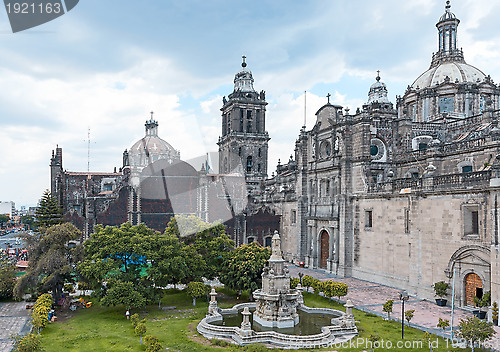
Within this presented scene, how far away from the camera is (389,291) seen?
103ft

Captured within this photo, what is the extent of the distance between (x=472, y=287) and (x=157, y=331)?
18014 millimetres

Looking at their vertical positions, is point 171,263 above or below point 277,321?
above

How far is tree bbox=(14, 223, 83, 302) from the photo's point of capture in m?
25.4

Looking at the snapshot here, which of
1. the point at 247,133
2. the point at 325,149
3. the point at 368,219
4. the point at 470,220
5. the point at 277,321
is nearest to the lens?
the point at 277,321

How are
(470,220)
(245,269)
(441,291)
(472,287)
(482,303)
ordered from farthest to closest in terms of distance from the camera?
(245,269) → (441,291) → (470,220) → (472,287) → (482,303)

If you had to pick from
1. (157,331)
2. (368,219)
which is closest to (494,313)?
(368,219)

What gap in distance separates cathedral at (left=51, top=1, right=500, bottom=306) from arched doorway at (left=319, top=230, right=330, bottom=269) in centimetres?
10

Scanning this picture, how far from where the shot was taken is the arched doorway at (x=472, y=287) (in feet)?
82.8

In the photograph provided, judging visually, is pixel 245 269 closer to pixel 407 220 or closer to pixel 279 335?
pixel 279 335

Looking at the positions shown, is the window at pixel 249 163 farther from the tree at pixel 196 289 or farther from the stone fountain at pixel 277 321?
the stone fountain at pixel 277 321

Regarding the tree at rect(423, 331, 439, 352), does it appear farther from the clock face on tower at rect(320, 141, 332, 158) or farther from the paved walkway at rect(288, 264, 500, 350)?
the clock face on tower at rect(320, 141, 332, 158)

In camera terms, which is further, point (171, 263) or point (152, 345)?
point (171, 263)

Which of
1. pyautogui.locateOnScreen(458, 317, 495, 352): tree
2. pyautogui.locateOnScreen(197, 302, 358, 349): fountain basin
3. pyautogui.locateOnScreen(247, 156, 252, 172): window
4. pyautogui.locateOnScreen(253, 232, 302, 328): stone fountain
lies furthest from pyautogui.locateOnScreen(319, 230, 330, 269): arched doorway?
pyautogui.locateOnScreen(458, 317, 495, 352): tree

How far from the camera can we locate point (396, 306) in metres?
26.8
